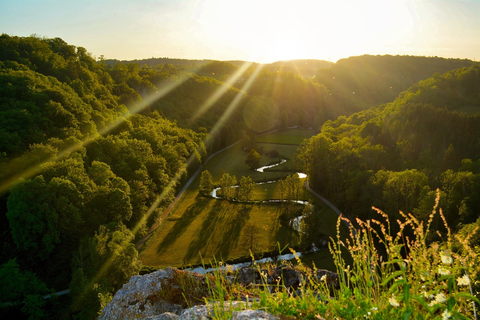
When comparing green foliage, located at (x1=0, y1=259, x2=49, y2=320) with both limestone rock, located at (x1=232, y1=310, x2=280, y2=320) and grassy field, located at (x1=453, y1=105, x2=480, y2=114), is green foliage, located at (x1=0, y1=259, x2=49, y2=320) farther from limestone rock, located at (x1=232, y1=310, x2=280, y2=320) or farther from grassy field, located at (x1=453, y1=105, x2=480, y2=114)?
grassy field, located at (x1=453, y1=105, x2=480, y2=114)

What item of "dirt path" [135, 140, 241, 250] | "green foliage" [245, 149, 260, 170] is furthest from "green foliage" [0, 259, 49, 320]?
"green foliage" [245, 149, 260, 170]

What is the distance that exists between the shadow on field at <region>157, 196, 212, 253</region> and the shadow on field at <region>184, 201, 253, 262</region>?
2550mm

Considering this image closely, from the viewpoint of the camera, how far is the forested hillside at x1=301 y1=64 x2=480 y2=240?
40.8 m

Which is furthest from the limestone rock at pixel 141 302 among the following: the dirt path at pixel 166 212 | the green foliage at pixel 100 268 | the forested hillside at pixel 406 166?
the forested hillside at pixel 406 166

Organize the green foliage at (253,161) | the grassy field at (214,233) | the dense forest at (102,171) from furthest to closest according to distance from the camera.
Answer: the green foliage at (253,161), the grassy field at (214,233), the dense forest at (102,171)

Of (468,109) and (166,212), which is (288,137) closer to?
(468,109)

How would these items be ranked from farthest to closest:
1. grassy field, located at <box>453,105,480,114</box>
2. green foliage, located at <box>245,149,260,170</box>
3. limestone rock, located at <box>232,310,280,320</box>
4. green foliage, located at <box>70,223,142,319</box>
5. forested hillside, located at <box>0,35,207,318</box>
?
grassy field, located at <box>453,105,480,114</box> < green foliage, located at <box>245,149,260,170</box> < forested hillside, located at <box>0,35,207,318</box> < green foliage, located at <box>70,223,142,319</box> < limestone rock, located at <box>232,310,280,320</box>

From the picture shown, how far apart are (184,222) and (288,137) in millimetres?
97872

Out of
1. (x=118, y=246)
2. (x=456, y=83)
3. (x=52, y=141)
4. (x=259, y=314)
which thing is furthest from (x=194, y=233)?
(x=456, y=83)

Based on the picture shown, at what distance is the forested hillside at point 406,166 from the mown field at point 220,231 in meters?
6.91

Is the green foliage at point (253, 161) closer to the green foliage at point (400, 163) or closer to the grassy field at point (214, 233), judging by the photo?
the green foliage at point (400, 163)

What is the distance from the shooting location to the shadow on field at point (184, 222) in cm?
4187

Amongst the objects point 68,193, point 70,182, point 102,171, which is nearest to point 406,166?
point 102,171

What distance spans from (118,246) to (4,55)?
70.2 metres
